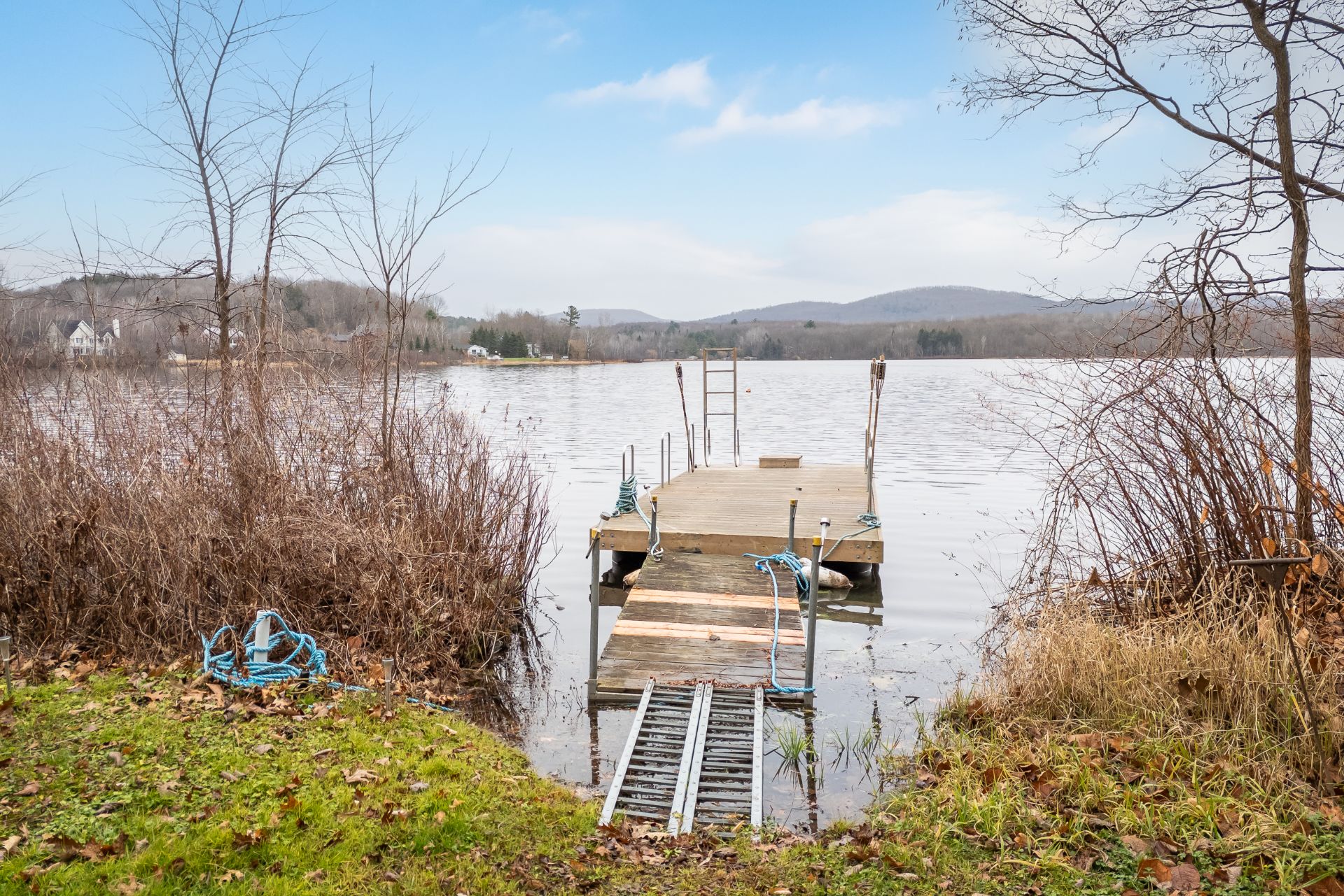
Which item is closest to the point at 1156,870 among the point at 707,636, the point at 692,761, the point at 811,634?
the point at 692,761

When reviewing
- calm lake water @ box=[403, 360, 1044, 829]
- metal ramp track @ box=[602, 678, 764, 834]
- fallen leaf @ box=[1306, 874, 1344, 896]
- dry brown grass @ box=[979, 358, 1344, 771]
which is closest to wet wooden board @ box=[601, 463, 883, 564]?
calm lake water @ box=[403, 360, 1044, 829]

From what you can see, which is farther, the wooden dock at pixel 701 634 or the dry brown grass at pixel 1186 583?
the wooden dock at pixel 701 634

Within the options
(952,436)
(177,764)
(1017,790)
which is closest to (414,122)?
(177,764)

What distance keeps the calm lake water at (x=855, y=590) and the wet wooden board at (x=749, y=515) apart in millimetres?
494

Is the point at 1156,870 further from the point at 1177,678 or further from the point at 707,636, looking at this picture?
the point at 707,636

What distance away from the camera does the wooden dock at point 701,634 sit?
7.20m

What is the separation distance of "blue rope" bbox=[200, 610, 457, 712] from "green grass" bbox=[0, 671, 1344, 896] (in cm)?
62

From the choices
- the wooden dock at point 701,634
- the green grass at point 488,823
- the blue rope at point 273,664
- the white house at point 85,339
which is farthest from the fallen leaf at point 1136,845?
the white house at point 85,339

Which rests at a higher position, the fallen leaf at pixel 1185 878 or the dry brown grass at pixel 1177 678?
the dry brown grass at pixel 1177 678

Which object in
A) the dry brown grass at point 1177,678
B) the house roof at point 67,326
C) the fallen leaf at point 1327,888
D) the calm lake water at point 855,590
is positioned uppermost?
the house roof at point 67,326

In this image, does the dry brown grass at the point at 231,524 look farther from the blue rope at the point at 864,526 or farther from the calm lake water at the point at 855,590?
the blue rope at the point at 864,526

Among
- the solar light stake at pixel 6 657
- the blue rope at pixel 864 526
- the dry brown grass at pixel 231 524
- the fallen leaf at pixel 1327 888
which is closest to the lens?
the fallen leaf at pixel 1327 888

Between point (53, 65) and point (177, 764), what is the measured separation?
11118 millimetres

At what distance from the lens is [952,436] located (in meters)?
33.0
